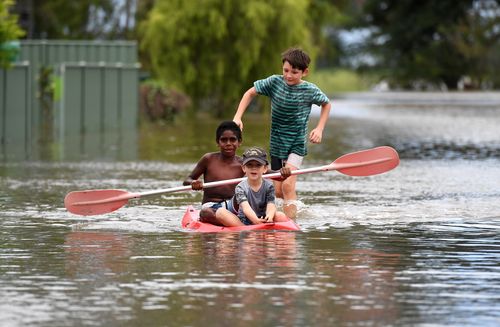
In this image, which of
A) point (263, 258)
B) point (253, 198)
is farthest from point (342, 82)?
point (263, 258)

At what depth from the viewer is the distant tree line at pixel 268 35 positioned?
145ft

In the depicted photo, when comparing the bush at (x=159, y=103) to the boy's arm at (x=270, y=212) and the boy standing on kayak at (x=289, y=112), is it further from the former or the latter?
the boy's arm at (x=270, y=212)

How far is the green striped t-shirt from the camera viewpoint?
14.4m

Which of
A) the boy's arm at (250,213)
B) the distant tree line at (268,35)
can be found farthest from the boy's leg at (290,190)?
the distant tree line at (268,35)

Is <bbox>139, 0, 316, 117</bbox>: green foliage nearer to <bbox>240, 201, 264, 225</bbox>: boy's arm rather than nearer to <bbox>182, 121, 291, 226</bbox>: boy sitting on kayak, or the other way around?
<bbox>182, 121, 291, 226</bbox>: boy sitting on kayak

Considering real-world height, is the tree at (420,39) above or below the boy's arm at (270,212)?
above

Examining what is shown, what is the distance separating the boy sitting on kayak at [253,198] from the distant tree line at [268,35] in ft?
100

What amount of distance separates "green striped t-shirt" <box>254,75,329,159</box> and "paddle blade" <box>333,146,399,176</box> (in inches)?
17.4

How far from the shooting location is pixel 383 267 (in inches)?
407

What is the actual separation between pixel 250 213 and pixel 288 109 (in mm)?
2074

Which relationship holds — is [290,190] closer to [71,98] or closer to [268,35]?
[71,98]

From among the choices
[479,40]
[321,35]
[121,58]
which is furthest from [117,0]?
[121,58]

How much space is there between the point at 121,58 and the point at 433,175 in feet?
61.4

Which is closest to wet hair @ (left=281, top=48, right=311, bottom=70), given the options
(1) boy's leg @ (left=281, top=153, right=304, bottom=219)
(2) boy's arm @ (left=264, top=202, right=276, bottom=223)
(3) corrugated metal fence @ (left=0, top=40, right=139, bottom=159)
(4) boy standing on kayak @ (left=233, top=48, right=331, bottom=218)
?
(4) boy standing on kayak @ (left=233, top=48, right=331, bottom=218)
